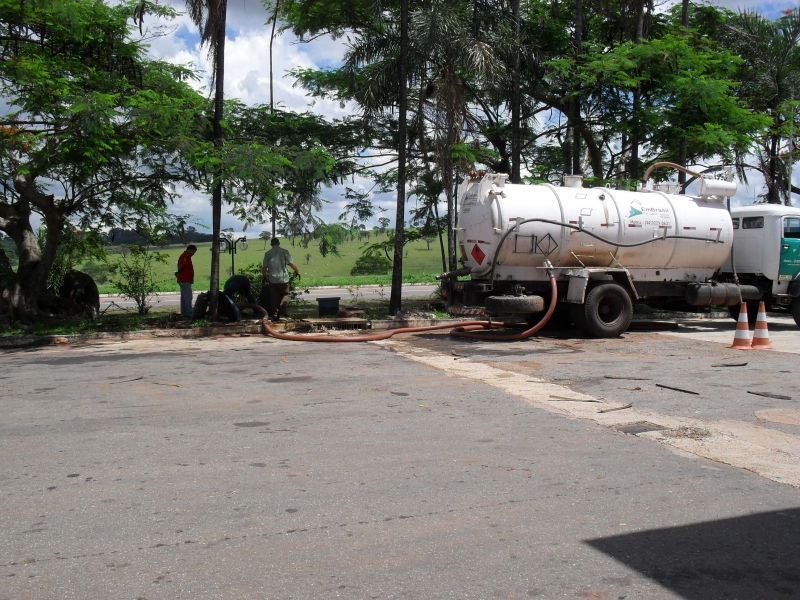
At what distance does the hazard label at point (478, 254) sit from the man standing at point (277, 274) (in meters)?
4.23

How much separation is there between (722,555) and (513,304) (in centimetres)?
948

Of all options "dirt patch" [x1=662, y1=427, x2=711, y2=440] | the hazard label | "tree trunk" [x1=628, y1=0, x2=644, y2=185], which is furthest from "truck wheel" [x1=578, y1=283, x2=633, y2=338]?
"dirt patch" [x1=662, y1=427, x2=711, y2=440]

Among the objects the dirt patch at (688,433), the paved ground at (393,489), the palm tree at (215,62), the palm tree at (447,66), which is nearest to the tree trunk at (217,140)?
the palm tree at (215,62)

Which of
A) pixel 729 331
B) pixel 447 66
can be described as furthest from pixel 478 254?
pixel 729 331

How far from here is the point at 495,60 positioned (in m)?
16.8

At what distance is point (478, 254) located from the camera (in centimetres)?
1409

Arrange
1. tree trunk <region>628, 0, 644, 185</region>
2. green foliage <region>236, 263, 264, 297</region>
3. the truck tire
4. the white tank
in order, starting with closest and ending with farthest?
1. the truck tire
2. the white tank
3. tree trunk <region>628, 0, 644, 185</region>
4. green foliage <region>236, 263, 264, 297</region>

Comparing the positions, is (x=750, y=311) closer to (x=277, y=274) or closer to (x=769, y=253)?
(x=769, y=253)

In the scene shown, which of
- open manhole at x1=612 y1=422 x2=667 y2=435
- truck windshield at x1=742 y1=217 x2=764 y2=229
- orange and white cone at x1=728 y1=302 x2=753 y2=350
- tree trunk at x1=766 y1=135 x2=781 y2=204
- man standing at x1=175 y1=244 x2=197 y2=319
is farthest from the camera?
tree trunk at x1=766 y1=135 x2=781 y2=204

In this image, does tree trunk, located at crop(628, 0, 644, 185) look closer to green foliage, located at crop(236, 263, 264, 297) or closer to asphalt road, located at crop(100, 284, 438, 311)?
asphalt road, located at crop(100, 284, 438, 311)

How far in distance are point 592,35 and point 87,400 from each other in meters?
19.1

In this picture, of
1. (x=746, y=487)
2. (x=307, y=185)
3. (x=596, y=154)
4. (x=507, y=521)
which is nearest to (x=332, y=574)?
(x=507, y=521)

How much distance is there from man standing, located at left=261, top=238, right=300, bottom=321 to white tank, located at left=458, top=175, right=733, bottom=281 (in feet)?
13.5

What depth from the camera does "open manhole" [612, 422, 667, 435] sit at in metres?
6.82
